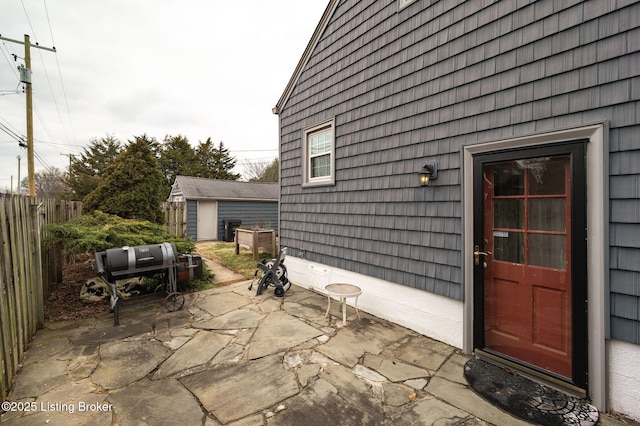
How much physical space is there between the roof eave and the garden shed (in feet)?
21.0

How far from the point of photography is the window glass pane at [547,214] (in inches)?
90.4

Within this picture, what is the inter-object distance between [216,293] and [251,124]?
25515mm

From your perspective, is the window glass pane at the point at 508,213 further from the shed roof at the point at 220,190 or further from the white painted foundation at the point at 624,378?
the shed roof at the point at 220,190

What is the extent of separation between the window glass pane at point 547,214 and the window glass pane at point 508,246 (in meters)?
0.17

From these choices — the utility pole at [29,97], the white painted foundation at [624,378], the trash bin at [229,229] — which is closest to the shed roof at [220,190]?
the trash bin at [229,229]

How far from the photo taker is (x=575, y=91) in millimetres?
2178

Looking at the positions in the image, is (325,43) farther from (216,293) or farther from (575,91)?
(216,293)

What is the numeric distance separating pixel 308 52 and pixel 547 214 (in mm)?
4985

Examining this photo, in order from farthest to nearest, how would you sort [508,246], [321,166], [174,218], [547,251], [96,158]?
[96,158], [174,218], [321,166], [508,246], [547,251]

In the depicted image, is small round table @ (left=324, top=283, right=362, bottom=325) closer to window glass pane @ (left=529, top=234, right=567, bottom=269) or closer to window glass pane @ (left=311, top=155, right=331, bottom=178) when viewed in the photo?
window glass pane @ (left=529, top=234, right=567, bottom=269)

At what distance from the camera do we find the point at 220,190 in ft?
44.0

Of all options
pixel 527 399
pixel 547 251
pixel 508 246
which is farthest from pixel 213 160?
pixel 527 399

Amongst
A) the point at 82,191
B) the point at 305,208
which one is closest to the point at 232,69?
the point at 305,208

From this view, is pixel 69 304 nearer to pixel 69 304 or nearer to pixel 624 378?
pixel 69 304
